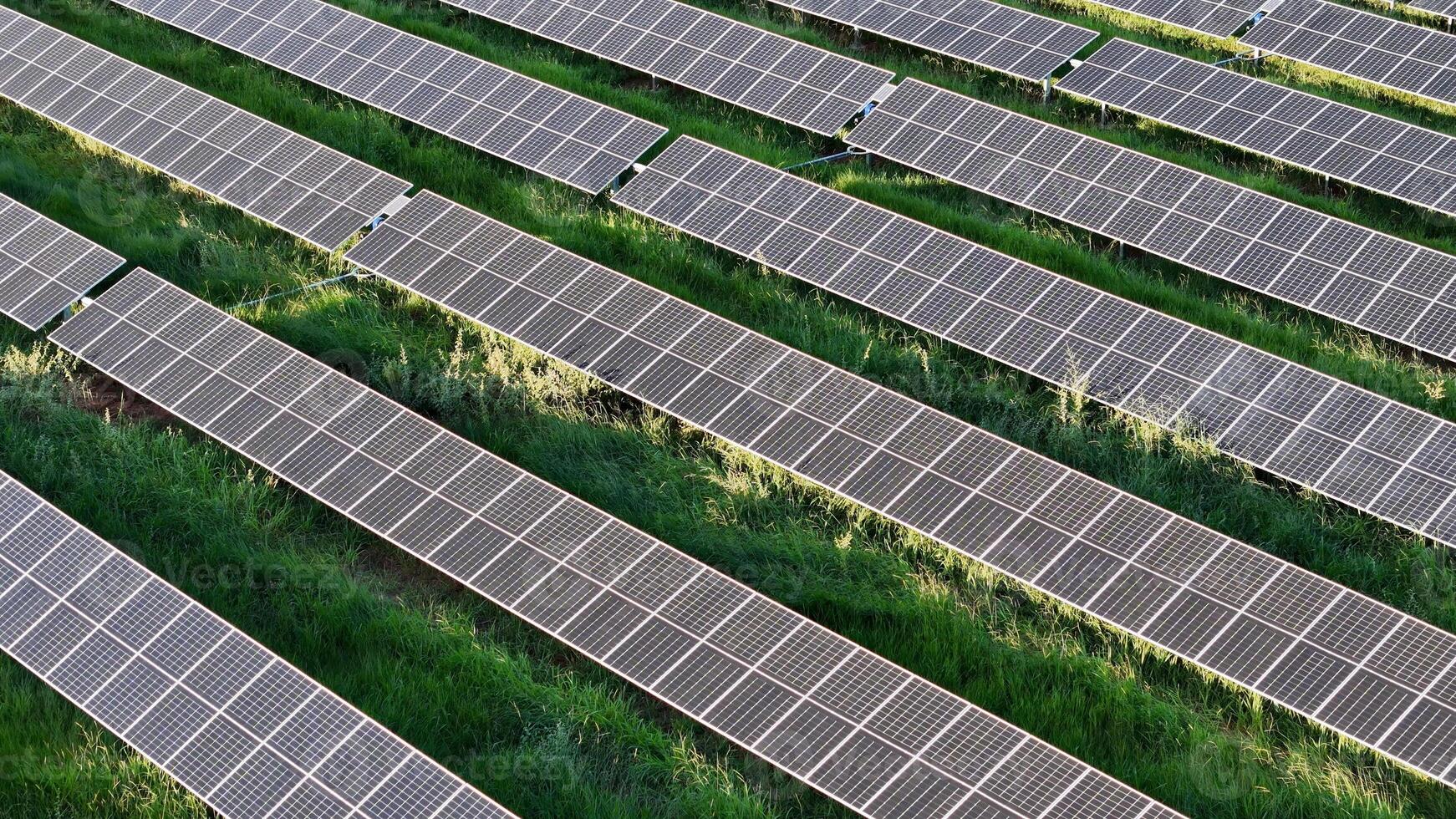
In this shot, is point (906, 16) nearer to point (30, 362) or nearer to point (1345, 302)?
point (1345, 302)

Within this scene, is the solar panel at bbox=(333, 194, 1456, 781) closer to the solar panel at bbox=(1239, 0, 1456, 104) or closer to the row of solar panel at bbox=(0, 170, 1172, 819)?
the row of solar panel at bbox=(0, 170, 1172, 819)

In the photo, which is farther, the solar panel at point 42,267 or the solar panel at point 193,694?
the solar panel at point 42,267

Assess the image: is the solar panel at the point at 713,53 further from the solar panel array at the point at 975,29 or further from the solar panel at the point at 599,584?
the solar panel at the point at 599,584

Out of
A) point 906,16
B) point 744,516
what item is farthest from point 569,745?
point 906,16

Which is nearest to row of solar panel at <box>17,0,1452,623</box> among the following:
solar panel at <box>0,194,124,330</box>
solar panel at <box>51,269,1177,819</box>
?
solar panel at <box>51,269,1177,819</box>

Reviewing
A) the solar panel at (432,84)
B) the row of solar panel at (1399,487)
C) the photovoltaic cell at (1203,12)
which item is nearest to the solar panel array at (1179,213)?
the row of solar panel at (1399,487)

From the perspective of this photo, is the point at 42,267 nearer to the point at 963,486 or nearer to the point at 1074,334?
the point at 963,486
